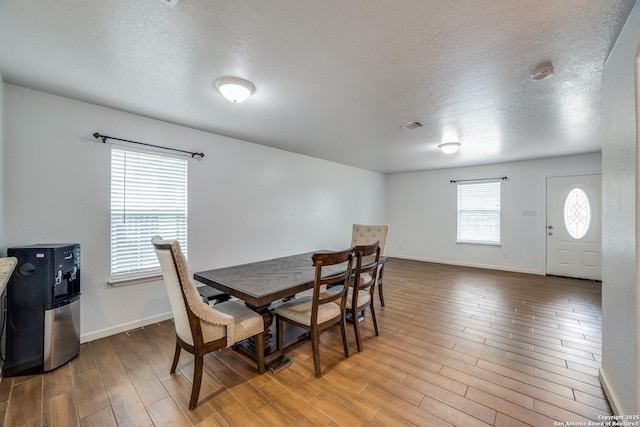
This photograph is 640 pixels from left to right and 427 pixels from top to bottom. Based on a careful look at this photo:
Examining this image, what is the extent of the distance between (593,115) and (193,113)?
14.8 ft

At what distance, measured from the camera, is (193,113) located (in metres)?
2.88

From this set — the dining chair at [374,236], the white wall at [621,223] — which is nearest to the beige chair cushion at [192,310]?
the dining chair at [374,236]

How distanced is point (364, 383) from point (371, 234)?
2.05 meters

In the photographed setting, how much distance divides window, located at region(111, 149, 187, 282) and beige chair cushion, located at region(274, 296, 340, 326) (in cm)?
179

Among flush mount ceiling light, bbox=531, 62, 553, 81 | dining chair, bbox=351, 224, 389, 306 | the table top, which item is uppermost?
flush mount ceiling light, bbox=531, 62, 553, 81

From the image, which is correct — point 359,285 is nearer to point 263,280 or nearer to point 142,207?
point 263,280

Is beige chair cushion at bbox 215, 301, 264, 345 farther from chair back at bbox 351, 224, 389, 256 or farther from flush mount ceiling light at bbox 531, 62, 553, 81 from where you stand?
flush mount ceiling light at bbox 531, 62, 553, 81

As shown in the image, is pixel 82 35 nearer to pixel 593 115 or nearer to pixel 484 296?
pixel 593 115

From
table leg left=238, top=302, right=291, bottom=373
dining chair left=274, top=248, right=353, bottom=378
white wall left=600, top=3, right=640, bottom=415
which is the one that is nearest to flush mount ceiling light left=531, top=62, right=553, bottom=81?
white wall left=600, top=3, right=640, bottom=415

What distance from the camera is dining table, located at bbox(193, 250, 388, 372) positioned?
1.91m

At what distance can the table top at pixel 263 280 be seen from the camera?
74.7 inches

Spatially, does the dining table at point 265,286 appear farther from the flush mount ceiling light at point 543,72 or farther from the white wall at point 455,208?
the white wall at point 455,208

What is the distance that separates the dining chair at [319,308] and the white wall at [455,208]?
202 inches

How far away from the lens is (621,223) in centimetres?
151
